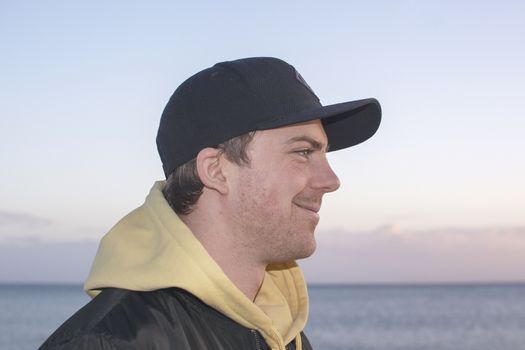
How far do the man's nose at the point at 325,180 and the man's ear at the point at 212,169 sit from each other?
0.34 meters

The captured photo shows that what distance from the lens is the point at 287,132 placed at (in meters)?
2.91

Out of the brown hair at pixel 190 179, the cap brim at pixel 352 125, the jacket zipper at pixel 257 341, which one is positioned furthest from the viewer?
the cap brim at pixel 352 125

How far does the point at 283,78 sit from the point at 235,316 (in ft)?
2.89

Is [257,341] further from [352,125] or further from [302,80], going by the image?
[352,125]

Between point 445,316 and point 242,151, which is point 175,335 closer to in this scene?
point 242,151

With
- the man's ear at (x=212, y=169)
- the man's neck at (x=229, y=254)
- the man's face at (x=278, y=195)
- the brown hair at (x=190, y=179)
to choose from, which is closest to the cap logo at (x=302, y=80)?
the man's face at (x=278, y=195)

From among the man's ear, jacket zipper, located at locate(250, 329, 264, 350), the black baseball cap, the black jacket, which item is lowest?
jacket zipper, located at locate(250, 329, 264, 350)

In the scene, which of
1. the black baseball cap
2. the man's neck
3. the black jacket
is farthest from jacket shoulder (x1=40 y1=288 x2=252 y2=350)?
the black baseball cap

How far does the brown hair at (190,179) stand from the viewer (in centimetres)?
286

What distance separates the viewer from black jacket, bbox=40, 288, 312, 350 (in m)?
2.31

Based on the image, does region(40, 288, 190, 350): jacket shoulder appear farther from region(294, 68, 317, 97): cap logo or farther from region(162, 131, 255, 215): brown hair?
region(294, 68, 317, 97): cap logo

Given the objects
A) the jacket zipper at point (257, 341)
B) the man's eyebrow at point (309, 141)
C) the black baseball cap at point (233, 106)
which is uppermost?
the black baseball cap at point (233, 106)

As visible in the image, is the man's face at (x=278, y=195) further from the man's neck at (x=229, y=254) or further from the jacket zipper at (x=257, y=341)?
the jacket zipper at (x=257, y=341)

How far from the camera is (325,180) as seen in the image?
2.93 meters
